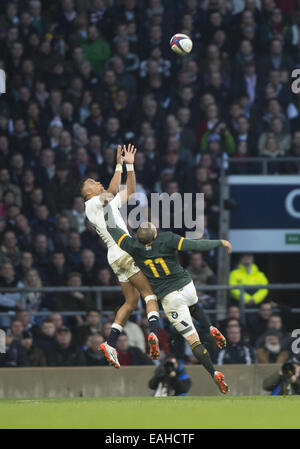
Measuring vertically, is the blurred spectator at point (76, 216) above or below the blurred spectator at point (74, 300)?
above

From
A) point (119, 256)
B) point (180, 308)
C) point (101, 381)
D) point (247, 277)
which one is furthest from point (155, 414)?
point (247, 277)

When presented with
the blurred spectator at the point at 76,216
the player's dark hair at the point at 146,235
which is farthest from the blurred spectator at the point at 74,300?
the player's dark hair at the point at 146,235

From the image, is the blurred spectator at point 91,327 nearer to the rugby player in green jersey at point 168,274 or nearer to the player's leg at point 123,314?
the player's leg at point 123,314

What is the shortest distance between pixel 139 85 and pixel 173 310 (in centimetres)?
794

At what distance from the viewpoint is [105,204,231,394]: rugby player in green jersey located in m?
13.3

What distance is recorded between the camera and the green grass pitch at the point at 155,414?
37.6 ft

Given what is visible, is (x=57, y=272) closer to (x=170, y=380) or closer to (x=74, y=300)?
(x=74, y=300)

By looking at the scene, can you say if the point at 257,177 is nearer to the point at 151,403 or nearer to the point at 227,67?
the point at 227,67

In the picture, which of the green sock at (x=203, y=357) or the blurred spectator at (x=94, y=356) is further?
the blurred spectator at (x=94, y=356)

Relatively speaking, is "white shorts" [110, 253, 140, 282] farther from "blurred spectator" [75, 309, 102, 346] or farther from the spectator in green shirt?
the spectator in green shirt

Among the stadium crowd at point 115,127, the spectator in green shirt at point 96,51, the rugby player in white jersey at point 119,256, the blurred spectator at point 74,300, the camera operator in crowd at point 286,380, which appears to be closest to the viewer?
the rugby player in white jersey at point 119,256

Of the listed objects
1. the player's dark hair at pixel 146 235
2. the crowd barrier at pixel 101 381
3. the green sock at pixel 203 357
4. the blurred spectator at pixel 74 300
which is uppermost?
the player's dark hair at pixel 146 235

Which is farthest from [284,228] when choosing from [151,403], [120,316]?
[151,403]

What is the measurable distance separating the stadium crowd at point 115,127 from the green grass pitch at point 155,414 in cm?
358
